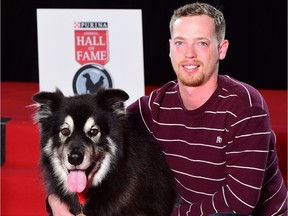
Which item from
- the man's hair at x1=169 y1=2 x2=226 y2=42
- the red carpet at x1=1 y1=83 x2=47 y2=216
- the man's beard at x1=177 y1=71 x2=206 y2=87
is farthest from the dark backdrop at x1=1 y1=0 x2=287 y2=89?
the man's beard at x1=177 y1=71 x2=206 y2=87

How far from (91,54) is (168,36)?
3.90 feet

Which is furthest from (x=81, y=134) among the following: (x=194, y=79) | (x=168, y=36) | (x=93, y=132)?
(x=168, y=36)

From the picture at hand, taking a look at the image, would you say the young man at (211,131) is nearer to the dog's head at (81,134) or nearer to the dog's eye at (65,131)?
the dog's head at (81,134)

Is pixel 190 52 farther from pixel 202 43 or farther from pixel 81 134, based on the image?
pixel 81 134

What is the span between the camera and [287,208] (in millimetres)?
2453

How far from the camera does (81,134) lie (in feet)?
7.60

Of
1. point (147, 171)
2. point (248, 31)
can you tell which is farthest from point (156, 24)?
point (147, 171)

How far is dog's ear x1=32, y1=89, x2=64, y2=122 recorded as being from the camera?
2.39 m

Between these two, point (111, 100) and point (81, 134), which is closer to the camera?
point (81, 134)

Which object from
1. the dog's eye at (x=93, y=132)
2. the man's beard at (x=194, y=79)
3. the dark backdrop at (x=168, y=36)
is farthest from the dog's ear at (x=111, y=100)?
the dark backdrop at (x=168, y=36)

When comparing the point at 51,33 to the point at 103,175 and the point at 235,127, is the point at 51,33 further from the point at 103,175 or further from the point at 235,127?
the point at 235,127

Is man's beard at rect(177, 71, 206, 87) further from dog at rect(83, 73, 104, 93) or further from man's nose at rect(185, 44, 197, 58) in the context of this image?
dog at rect(83, 73, 104, 93)

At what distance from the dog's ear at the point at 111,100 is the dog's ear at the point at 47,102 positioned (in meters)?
0.17

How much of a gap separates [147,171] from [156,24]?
2430mm
